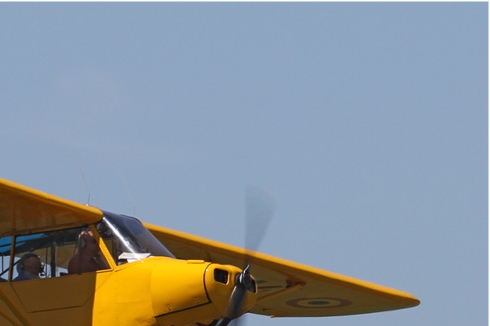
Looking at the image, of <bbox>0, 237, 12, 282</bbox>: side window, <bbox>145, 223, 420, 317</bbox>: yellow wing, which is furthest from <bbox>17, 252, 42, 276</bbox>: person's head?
<bbox>145, 223, 420, 317</bbox>: yellow wing

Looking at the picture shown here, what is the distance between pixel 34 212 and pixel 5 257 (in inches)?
24.5

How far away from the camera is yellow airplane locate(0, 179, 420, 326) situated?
34.9 ft

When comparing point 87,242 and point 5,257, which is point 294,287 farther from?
point 5,257

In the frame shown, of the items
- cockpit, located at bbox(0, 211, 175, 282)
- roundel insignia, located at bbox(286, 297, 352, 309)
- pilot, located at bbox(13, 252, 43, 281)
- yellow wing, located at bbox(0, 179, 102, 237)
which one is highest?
yellow wing, located at bbox(0, 179, 102, 237)

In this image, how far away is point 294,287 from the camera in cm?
1562

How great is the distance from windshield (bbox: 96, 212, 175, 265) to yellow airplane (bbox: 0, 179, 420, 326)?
11 millimetres

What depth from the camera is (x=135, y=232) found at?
38.8 ft

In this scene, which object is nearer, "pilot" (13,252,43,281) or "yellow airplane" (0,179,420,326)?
"yellow airplane" (0,179,420,326)

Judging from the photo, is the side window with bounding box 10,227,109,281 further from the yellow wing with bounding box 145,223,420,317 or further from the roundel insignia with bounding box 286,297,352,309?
the roundel insignia with bounding box 286,297,352,309

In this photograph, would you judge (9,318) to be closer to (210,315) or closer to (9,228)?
(9,228)

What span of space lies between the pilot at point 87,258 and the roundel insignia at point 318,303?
17.2ft

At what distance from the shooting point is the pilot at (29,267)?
1183 centimetres

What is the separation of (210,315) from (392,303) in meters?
6.09

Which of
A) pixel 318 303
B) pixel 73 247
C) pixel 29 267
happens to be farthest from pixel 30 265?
pixel 318 303
